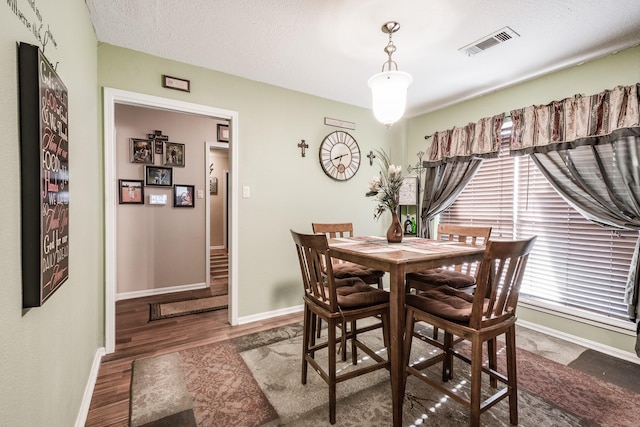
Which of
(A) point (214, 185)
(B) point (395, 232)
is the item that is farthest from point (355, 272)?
(A) point (214, 185)

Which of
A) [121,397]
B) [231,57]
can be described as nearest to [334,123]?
[231,57]

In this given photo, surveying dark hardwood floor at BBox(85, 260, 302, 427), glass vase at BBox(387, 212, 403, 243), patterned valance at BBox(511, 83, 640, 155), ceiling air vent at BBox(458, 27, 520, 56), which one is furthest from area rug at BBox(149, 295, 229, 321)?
patterned valance at BBox(511, 83, 640, 155)

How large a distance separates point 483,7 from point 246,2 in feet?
4.93

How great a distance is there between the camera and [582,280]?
8.36 ft

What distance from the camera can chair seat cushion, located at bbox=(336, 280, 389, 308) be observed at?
5.46 ft

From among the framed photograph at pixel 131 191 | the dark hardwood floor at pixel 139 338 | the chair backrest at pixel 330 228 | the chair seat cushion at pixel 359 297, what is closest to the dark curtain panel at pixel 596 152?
the chair backrest at pixel 330 228

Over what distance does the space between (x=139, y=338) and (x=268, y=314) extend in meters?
1.15

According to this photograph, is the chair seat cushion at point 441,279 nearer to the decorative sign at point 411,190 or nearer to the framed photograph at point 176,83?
the decorative sign at point 411,190

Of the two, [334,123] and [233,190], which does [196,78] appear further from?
[334,123]

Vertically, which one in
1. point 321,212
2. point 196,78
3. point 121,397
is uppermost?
point 196,78

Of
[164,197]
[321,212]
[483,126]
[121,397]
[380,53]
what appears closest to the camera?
[121,397]

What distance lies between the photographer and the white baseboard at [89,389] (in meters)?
1.52

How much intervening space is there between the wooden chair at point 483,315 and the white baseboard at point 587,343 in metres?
1.37

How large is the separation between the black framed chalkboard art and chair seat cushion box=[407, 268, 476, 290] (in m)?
2.10
